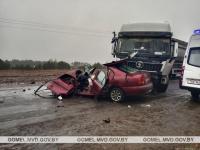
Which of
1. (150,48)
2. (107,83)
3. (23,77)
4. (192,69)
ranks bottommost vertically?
(23,77)

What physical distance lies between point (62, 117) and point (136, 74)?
13.2 ft

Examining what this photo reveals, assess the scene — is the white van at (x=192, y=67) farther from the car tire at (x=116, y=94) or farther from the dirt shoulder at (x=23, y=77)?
the dirt shoulder at (x=23, y=77)

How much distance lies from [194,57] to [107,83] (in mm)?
3608

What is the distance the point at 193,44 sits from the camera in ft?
34.3

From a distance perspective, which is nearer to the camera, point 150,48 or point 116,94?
point 116,94

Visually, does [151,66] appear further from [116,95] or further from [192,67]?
[116,95]

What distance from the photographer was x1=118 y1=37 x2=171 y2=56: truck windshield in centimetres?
1289

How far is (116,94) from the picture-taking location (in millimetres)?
10344

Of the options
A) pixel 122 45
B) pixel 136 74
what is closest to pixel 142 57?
pixel 122 45

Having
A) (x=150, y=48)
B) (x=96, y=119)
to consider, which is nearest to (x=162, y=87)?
(x=150, y=48)

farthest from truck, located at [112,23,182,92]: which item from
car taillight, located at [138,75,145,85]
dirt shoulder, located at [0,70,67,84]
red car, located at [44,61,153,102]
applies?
dirt shoulder, located at [0,70,67,84]

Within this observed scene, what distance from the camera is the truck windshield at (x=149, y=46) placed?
1289cm

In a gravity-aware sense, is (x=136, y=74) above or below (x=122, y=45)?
below

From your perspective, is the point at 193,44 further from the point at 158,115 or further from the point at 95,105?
the point at 95,105
